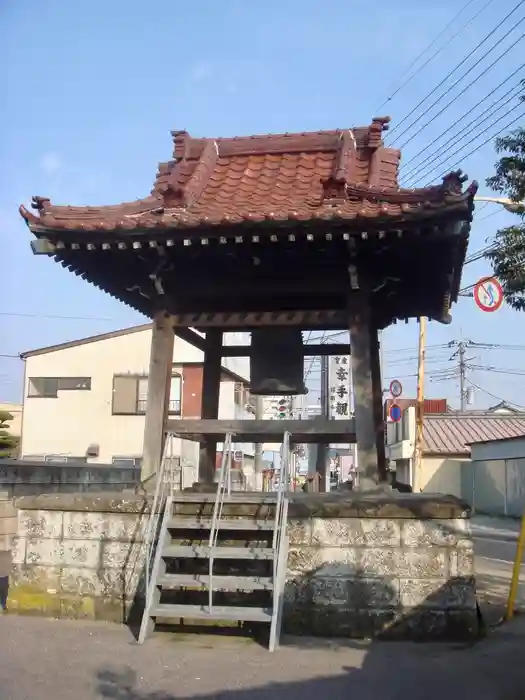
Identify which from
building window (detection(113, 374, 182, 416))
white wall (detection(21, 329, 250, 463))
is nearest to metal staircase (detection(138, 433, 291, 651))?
white wall (detection(21, 329, 250, 463))

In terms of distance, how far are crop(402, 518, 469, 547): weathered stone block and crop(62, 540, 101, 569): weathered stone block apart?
3107 mm

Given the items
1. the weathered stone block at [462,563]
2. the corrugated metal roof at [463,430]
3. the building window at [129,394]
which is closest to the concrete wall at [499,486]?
the corrugated metal roof at [463,430]

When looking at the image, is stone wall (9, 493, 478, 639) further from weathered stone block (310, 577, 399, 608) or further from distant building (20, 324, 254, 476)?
distant building (20, 324, 254, 476)

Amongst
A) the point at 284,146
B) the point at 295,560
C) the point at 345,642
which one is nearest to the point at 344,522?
the point at 295,560

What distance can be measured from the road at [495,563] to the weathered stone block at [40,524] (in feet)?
15.6

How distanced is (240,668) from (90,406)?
93.0 ft

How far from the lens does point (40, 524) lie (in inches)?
294

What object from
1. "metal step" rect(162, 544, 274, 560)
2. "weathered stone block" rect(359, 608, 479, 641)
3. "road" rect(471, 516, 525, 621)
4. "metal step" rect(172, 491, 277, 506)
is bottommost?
"road" rect(471, 516, 525, 621)

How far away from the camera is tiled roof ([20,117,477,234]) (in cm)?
679

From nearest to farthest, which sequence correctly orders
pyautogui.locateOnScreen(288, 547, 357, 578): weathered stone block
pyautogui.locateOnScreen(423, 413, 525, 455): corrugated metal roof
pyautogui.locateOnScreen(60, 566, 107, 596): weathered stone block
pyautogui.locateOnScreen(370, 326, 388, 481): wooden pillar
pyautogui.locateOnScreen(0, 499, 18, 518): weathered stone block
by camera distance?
1. pyautogui.locateOnScreen(288, 547, 357, 578): weathered stone block
2. pyautogui.locateOnScreen(60, 566, 107, 596): weathered stone block
3. pyautogui.locateOnScreen(370, 326, 388, 481): wooden pillar
4. pyautogui.locateOnScreen(0, 499, 18, 518): weathered stone block
5. pyautogui.locateOnScreen(423, 413, 525, 455): corrugated metal roof

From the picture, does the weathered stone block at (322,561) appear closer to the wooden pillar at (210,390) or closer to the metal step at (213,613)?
the metal step at (213,613)

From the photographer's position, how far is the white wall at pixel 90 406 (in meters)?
32.5

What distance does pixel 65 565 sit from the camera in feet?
24.0

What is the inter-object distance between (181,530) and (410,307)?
4349 mm
